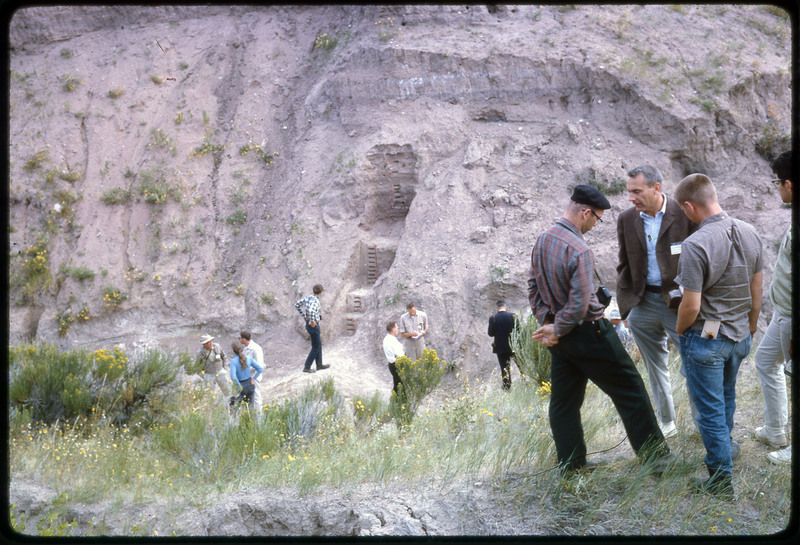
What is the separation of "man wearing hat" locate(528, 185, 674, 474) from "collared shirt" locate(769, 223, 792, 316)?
3.80 feet

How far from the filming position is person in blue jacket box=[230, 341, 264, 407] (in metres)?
8.12

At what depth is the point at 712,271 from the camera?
344 centimetres

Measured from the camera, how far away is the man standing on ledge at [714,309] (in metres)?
3.43

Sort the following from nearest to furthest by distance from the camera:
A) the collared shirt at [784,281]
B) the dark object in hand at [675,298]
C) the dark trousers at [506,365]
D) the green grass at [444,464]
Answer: the green grass at [444,464]
the collared shirt at [784,281]
the dark object in hand at [675,298]
the dark trousers at [506,365]

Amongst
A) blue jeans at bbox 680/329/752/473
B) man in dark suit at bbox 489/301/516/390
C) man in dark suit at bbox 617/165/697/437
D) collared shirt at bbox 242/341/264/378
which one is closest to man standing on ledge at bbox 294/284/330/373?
collared shirt at bbox 242/341/264/378

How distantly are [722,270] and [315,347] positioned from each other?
8924 millimetres

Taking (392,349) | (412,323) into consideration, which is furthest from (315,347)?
(392,349)

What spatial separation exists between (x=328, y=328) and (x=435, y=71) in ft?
24.1

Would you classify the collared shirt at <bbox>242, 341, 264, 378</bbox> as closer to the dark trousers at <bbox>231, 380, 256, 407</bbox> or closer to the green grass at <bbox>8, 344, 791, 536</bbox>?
the dark trousers at <bbox>231, 380, 256, 407</bbox>

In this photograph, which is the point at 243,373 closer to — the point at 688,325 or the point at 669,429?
the point at 669,429

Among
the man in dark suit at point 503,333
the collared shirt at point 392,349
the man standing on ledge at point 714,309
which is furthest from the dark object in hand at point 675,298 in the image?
the collared shirt at point 392,349

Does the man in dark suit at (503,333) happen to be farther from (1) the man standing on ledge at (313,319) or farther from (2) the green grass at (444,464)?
(1) the man standing on ledge at (313,319)

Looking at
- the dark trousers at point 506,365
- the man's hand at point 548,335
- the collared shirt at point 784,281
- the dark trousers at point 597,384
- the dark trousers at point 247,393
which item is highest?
the collared shirt at point 784,281

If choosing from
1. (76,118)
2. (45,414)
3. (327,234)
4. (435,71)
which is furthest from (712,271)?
(76,118)
